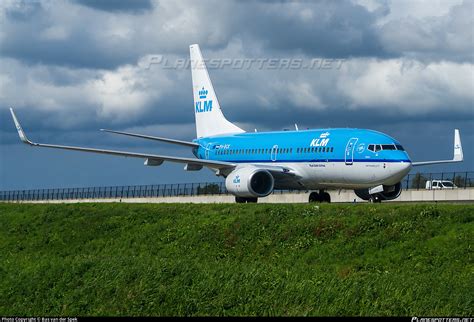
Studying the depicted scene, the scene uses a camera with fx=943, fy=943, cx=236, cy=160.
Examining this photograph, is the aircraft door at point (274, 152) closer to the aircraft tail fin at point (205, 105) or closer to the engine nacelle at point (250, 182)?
the engine nacelle at point (250, 182)

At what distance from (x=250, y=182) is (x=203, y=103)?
16689 mm

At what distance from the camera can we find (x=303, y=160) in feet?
155

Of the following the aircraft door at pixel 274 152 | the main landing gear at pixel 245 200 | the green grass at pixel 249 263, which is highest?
the aircraft door at pixel 274 152

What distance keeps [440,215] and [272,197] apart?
3696cm

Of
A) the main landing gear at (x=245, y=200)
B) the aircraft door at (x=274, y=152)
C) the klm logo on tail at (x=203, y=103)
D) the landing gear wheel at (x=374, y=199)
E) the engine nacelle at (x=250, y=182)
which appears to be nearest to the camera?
the landing gear wheel at (x=374, y=199)

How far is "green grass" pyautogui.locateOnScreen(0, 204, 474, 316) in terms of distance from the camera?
22.8 m

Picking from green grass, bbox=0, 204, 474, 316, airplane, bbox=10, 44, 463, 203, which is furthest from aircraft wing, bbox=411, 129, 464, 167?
green grass, bbox=0, 204, 474, 316

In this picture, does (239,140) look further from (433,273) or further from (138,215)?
(433,273)

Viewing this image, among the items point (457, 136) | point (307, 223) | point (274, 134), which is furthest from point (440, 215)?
point (457, 136)

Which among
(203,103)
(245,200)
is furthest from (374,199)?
(203,103)

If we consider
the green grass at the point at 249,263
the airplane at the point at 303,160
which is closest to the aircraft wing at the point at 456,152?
the airplane at the point at 303,160

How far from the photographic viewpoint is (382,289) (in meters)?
22.8

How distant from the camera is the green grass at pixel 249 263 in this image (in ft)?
74.9

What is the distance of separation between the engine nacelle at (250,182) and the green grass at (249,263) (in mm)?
6392
